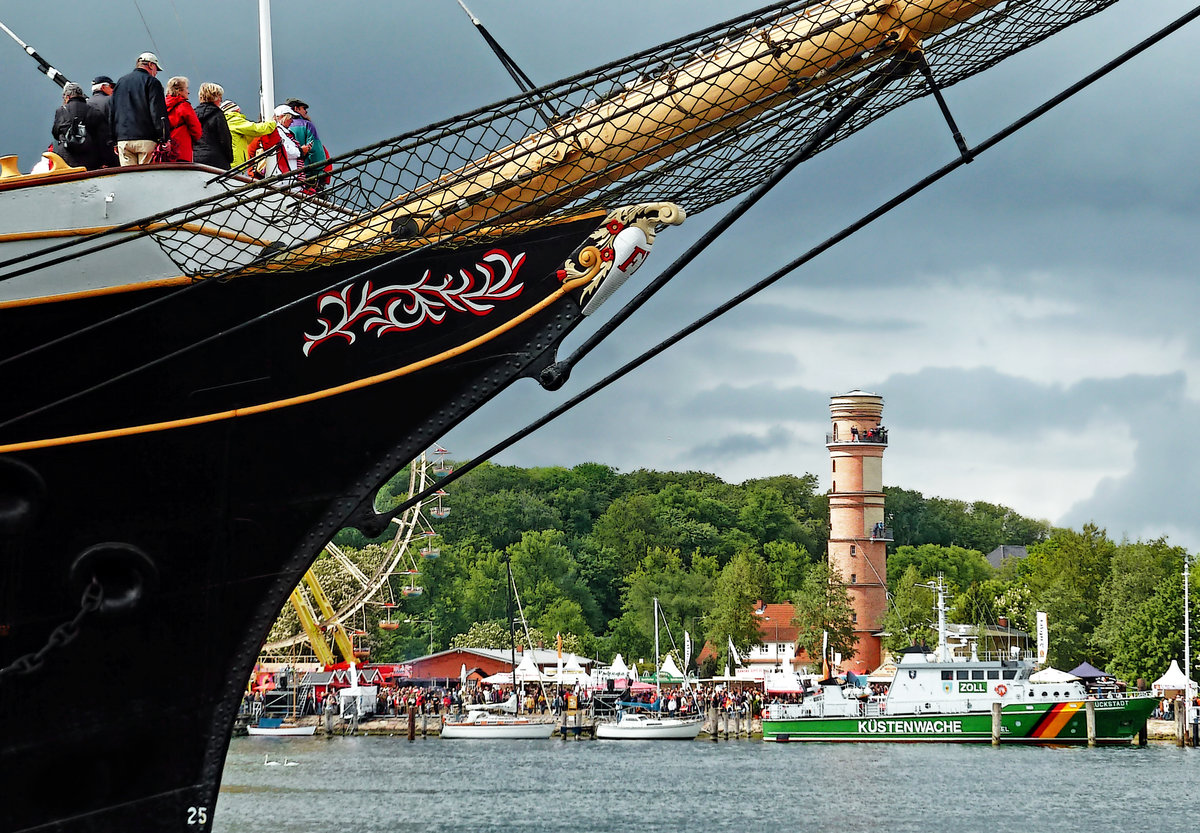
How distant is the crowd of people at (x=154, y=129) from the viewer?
8812mm

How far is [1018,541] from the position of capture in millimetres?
122750

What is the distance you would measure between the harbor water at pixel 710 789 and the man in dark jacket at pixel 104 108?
19036mm

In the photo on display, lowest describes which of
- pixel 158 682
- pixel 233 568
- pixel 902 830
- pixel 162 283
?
pixel 902 830

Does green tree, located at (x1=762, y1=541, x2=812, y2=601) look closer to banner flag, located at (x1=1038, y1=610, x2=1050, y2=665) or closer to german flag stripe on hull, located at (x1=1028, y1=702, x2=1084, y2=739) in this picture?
banner flag, located at (x1=1038, y1=610, x2=1050, y2=665)

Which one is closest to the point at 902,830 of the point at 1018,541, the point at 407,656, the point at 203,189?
the point at 203,189

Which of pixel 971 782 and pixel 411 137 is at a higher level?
→ pixel 411 137

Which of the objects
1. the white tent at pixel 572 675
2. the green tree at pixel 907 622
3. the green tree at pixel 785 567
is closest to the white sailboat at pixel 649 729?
the white tent at pixel 572 675

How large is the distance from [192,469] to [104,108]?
2161 millimetres

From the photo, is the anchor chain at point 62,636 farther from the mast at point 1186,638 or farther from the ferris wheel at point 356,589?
the mast at point 1186,638

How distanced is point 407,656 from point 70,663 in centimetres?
8374

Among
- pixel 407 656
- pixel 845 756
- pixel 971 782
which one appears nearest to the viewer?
pixel 971 782

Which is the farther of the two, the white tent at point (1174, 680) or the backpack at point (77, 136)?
the white tent at point (1174, 680)

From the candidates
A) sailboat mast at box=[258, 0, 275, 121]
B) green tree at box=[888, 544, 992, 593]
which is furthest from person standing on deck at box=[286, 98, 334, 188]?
green tree at box=[888, 544, 992, 593]

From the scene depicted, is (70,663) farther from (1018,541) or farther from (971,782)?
(1018,541)
